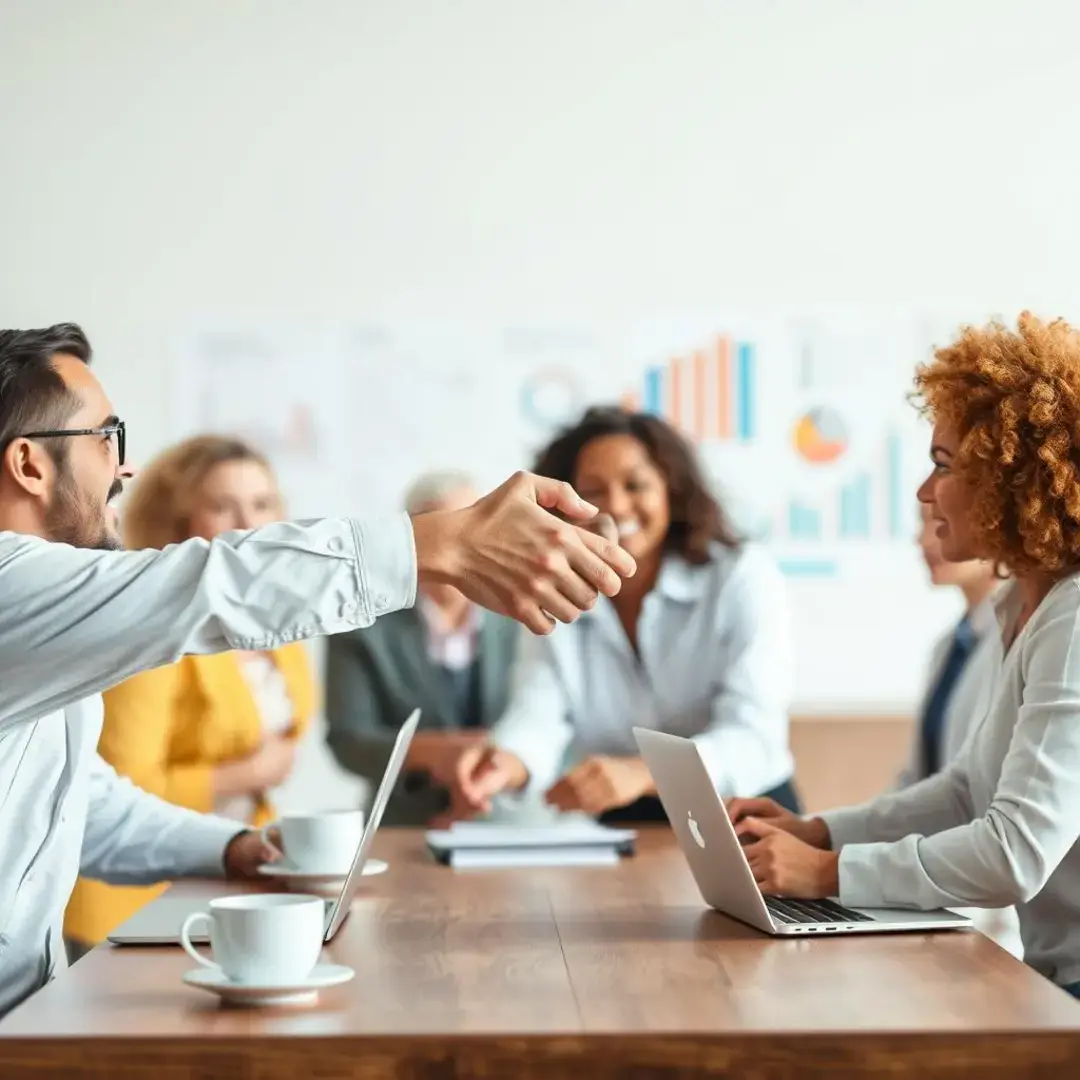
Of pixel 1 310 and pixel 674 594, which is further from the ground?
pixel 1 310

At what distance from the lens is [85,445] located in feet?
5.52

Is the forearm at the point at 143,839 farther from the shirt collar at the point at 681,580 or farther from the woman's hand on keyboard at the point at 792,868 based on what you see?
the shirt collar at the point at 681,580

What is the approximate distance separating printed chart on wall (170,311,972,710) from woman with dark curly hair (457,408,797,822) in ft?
4.22

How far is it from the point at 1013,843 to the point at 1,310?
3.61 m

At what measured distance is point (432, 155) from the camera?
440 cm

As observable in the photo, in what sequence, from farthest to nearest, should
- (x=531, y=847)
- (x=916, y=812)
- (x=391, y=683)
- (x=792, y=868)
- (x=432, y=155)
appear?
(x=432, y=155), (x=391, y=683), (x=531, y=847), (x=916, y=812), (x=792, y=868)

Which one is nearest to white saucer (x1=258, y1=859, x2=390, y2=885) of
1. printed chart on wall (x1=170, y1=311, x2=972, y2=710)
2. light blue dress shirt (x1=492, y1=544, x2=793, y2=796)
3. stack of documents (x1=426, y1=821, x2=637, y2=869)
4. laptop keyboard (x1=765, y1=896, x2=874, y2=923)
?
stack of documents (x1=426, y1=821, x2=637, y2=869)

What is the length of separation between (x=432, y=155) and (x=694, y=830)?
3070 mm

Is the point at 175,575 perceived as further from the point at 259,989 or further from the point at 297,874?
the point at 297,874

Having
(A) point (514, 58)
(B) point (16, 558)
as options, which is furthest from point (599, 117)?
(B) point (16, 558)

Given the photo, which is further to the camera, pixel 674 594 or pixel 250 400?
pixel 250 400

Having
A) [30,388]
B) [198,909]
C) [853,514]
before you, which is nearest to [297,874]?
[198,909]

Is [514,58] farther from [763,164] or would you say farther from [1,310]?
[1,310]

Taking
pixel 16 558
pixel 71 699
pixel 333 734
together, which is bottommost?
pixel 333 734
